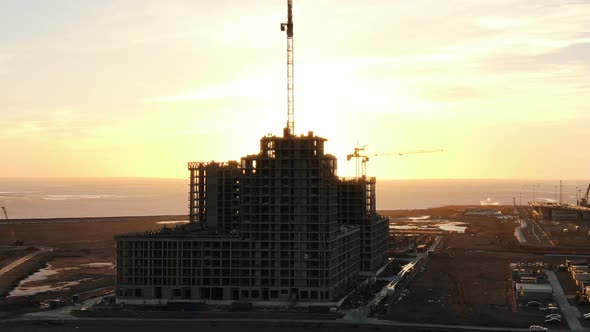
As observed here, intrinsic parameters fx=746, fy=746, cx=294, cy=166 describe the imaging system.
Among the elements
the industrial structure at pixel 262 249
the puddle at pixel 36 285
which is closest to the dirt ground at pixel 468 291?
the industrial structure at pixel 262 249

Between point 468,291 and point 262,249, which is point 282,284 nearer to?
point 262,249

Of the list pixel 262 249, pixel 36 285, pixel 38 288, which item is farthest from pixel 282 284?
pixel 36 285

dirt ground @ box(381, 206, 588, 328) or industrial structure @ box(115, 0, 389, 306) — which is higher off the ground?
industrial structure @ box(115, 0, 389, 306)

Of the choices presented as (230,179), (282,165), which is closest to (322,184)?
(282,165)

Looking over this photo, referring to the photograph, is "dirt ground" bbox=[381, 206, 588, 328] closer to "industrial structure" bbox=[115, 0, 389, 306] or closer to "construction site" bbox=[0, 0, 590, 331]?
"construction site" bbox=[0, 0, 590, 331]

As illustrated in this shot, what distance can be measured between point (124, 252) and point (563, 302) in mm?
65159

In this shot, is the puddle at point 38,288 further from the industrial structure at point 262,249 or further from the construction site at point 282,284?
the industrial structure at point 262,249

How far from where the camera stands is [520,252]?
185750 millimetres

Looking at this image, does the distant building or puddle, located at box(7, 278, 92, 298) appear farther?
puddle, located at box(7, 278, 92, 298)

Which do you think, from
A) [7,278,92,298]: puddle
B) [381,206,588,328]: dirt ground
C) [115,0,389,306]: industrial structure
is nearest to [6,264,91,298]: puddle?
[7,278,92,298]: puddle

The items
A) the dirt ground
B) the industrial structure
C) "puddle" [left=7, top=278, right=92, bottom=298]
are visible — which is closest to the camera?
the dirt ground

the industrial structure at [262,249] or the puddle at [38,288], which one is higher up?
the industrial structure at [262,249]

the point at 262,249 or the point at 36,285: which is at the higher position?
the point at 262,249

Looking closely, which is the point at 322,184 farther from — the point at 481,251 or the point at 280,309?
the point at 481,251
